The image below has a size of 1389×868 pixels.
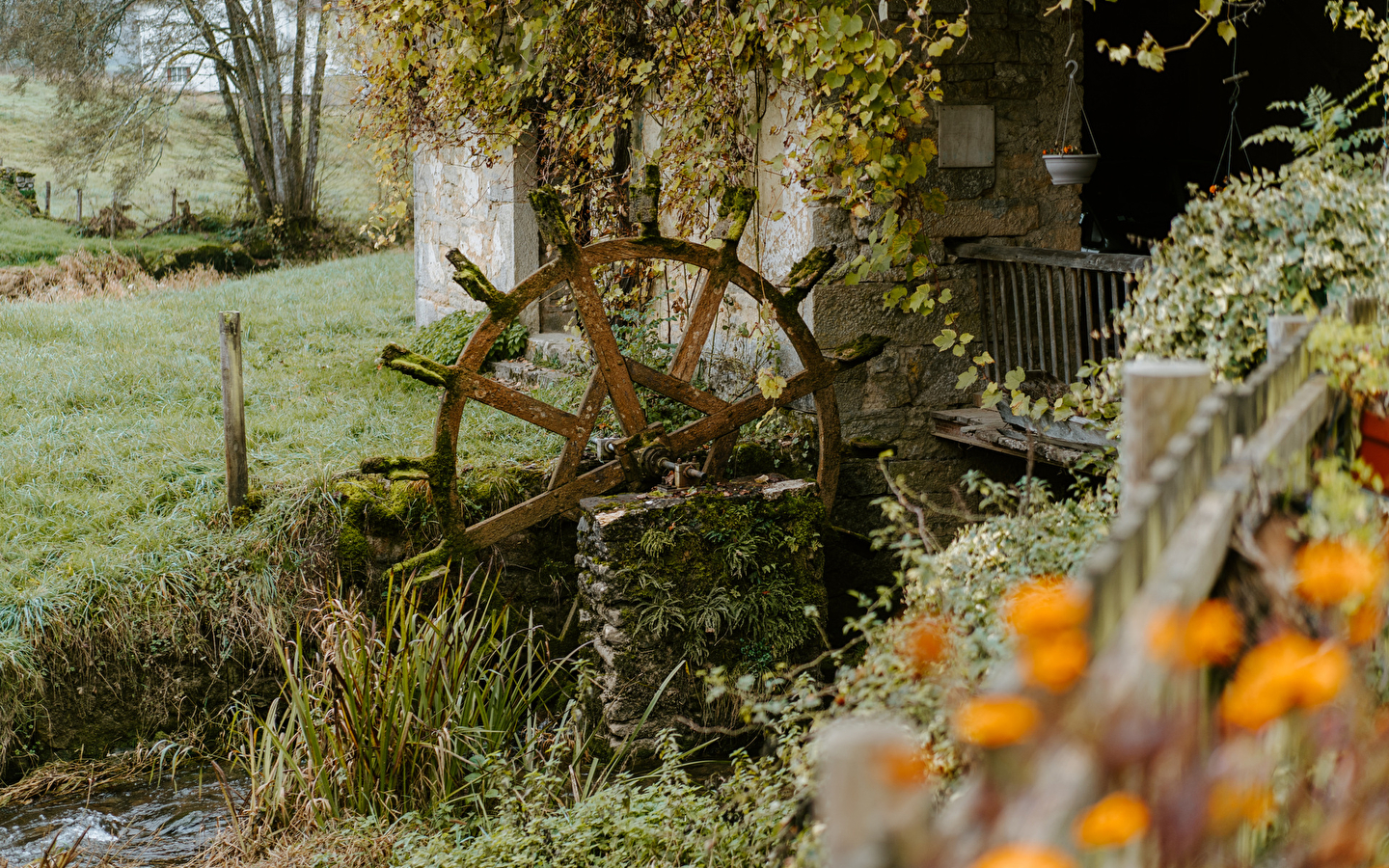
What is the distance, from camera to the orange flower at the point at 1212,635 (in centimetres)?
120

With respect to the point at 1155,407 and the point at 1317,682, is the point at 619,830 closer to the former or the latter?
the point at 1155,407

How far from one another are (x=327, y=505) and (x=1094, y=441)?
11.1 ft

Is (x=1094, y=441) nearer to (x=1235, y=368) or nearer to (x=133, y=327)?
(x=1235, y=368)

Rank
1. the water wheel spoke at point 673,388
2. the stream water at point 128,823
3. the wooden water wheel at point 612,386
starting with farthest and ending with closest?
1. the water wheel spoke at point 673,388
2. the wooden water wheel at point 612,386
3. the stream water at point 128,823

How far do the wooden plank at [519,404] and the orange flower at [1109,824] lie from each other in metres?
4.13

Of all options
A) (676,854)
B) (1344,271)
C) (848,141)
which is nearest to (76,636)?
(676,854)

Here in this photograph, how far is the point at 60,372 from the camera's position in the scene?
7.59 metres

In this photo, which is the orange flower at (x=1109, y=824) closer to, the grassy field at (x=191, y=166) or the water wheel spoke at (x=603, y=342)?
the water wheel spoke at (x=603, y=342)

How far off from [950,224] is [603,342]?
1.82 m

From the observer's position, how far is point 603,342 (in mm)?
5121

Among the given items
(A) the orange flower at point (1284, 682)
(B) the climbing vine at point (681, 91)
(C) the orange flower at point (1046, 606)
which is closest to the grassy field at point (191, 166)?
(B) the climbing vine at point (681, 91)

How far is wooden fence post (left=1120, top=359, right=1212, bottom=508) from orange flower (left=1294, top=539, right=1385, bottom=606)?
0.24m

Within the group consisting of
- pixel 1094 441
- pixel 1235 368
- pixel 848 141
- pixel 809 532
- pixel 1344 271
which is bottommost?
pixel 809 532

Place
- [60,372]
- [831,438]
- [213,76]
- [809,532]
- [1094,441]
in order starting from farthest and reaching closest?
[213,76], [60,372], [831,438], [809,532], [1094,441]
